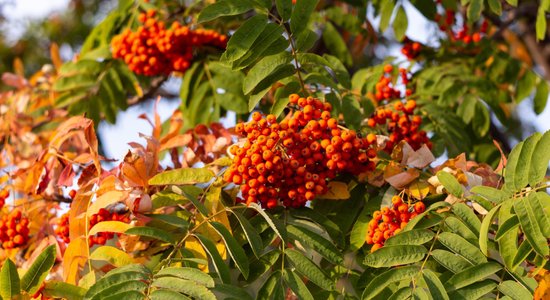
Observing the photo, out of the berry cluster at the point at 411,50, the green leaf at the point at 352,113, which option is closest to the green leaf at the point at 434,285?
the green leaf at the point at 352,113

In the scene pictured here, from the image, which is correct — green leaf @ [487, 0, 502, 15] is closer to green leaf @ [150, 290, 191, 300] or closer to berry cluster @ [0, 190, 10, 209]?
green leaf @ [150, 290, 191, 300]

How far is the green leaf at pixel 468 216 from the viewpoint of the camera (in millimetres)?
2002

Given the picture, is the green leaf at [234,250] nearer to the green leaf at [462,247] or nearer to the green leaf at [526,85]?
the green leaf at [462,247]

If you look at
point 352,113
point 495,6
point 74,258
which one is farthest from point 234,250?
point 495,6

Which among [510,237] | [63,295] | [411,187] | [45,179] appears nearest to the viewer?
[510,237]

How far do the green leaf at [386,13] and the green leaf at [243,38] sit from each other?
3.53 feet

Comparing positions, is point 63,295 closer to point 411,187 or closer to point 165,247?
point 165,247

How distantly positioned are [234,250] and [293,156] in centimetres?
29

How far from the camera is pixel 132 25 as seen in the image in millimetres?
3672

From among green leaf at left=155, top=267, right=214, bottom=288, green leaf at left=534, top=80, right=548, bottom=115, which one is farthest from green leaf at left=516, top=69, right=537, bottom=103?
green leaf at left=155, top=267, right=214, bottom=288

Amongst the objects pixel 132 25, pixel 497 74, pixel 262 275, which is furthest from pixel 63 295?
pixel 497 74

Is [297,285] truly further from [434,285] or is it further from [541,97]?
[541,97]

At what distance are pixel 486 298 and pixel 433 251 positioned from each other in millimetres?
159

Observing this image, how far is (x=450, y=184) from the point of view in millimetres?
2072
